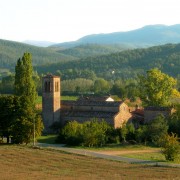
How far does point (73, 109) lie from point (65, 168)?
30.8 meters

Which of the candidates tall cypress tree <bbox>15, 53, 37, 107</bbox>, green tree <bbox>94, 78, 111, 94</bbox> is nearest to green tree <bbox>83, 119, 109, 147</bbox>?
tall cypress tree <bbox>15, 53, 37, 107</bbox>

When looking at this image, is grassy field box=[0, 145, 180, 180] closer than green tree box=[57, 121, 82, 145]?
Yes

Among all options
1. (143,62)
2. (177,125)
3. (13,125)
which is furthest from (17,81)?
(143,62)

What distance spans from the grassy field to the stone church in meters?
18.8

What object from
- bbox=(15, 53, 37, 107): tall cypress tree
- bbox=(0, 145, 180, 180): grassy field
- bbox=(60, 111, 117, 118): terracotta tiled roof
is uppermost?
bbox=(15, 53, 37, 107): tall cypress tree

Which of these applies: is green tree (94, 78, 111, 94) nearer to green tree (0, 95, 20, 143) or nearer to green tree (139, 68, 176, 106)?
green tree (139, 68, 176, 106)

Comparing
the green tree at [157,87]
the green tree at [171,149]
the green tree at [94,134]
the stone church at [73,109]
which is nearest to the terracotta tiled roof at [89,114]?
the stone church at [73,109]

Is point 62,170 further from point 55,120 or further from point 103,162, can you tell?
point 55,120

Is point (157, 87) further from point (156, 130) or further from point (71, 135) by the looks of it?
point (71, 135)

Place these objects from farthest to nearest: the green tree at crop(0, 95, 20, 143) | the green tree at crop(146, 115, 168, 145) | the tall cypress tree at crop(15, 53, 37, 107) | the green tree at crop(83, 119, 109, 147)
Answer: the tall cypress tree at crop(15, 53, 37, 107) < the green tree at crop(146, 115, 168, 145) < the green tree at crop(83, 119, 109, 147) < the green tree at crop(0, 95, 20, 143)

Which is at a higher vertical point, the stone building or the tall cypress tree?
the tall cypress tree

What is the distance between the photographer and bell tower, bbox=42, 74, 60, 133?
66.1 meters

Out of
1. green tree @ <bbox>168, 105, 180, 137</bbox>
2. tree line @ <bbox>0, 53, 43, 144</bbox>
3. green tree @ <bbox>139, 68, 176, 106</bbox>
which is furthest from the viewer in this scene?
green tree @ <bbox>139, 68, 176, 106</bbox>

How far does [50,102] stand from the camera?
218ft
